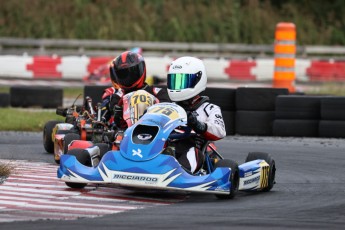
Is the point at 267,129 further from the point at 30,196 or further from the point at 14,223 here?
the point at 14,223

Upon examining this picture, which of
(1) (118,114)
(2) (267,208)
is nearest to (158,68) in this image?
(1) (118,114)

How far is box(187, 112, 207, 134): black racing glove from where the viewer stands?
8.85 m

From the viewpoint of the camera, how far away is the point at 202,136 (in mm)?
9125

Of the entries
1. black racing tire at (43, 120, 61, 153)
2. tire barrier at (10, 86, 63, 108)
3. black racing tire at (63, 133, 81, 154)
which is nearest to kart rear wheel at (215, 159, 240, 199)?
black racing tire at (63, 133, 81, 154)

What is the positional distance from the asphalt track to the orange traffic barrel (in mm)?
7500

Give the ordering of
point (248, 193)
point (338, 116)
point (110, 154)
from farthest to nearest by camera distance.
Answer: point (338, 116) → point (248, 193) → point (110, 154)

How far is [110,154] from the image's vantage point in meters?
8.59

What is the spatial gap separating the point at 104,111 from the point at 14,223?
15.0 ft

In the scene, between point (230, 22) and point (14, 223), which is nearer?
point (14, 223)

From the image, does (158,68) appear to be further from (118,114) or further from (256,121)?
(118,114)

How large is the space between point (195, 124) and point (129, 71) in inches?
82.2

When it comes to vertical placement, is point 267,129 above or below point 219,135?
below

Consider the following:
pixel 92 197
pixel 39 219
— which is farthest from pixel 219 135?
pixel 39 219

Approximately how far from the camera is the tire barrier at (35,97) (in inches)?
759
